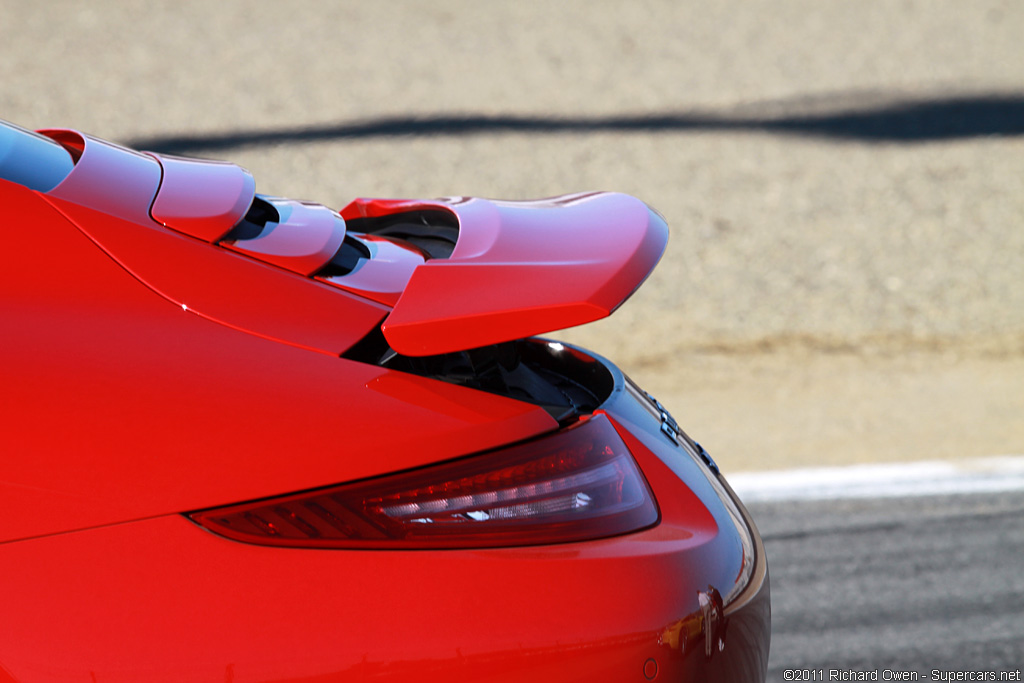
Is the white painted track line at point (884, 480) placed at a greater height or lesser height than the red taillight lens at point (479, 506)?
lesser

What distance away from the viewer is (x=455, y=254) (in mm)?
1667

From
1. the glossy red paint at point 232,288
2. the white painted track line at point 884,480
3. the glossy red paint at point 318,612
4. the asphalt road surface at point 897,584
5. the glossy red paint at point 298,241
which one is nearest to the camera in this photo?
the glossy red paint at point 318,612

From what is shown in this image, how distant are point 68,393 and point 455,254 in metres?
0.66

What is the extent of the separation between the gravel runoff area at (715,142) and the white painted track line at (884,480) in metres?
0.19

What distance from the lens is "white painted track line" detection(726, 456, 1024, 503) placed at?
165 inches

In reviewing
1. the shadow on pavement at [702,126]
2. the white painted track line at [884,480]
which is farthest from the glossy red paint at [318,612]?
the shadow on pavement at [702,126]

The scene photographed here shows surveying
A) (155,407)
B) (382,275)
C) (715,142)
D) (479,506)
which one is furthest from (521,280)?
(715,142)

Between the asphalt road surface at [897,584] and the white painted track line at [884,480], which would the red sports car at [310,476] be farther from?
the white painted track line at [884,480]

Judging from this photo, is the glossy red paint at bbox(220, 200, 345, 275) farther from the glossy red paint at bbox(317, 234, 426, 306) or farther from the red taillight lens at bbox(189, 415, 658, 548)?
the red taillight lens at bbox(189, 415, 658, 548)

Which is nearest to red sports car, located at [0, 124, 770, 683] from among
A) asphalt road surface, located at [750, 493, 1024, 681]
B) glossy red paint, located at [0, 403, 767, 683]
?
glossy red paint, located at [0, 403, 767, 683]

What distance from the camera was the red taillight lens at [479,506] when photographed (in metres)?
1.35

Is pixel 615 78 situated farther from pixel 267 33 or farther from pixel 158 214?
pixel 158 214

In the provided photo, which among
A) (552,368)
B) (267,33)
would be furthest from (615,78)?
(552,368)

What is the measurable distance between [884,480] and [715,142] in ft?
23.9
